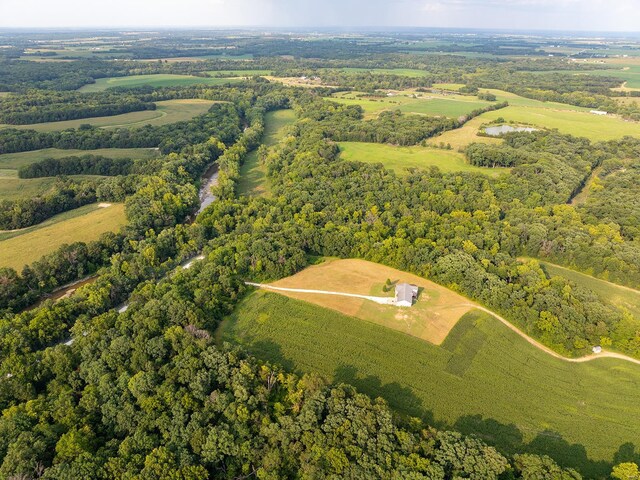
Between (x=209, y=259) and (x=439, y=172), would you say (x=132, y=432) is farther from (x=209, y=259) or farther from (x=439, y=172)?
(x=439, y=172)

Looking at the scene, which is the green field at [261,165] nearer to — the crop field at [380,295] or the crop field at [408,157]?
the crop field at [408,157]

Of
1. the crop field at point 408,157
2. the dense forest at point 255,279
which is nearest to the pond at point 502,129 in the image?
the dense forest at point 255,279

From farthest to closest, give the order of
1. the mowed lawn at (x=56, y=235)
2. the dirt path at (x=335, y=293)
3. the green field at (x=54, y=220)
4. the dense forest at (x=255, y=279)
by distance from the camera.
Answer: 1. the green field at (x=54, y=220)
2. the mowed lawn at (x=56, y=235)
3. the dirt path at (x=335, y=293)
4. the dense forest at (x=255, y=279)

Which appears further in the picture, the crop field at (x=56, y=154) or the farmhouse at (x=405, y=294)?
the crop field at (x=56, y=154)

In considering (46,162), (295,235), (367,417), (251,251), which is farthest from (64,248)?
(367,417)

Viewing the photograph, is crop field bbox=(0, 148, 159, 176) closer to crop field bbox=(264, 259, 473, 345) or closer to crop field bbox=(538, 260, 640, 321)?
crop field bbox=(264, 259, 473, 345)

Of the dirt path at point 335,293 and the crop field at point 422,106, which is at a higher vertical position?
the crop field at point 422,106
